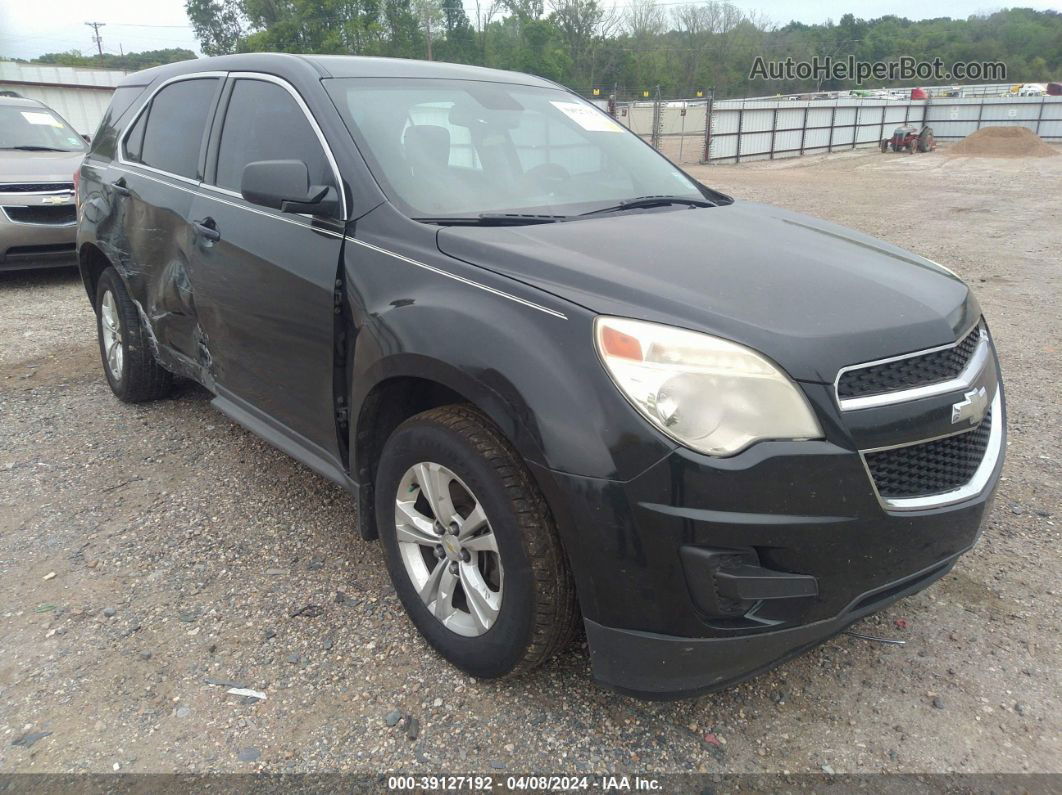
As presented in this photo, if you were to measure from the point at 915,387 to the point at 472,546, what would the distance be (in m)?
1.26

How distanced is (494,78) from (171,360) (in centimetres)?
210

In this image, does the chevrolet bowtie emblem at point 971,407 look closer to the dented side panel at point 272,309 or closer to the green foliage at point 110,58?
the dented side panel at point 272,309

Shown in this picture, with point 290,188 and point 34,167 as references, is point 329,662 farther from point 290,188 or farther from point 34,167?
point 34,167

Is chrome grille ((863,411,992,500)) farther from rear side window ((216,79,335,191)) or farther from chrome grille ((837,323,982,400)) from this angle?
rear side window ((216,79,335,191))

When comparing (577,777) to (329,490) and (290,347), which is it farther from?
(329,490)

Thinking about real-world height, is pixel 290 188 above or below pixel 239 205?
above

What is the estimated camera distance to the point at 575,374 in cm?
189

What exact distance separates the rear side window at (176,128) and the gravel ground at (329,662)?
1447mm

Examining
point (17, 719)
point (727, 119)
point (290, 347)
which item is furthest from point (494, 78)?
point (727, 119)

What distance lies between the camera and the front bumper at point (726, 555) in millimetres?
1801

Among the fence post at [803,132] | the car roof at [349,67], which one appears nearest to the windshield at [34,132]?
the car roof at [349,67]

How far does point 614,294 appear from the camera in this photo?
2012 millimetres

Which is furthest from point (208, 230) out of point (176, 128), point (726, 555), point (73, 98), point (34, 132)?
point (73, 98)

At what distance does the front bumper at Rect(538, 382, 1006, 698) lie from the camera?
1.80 meters
